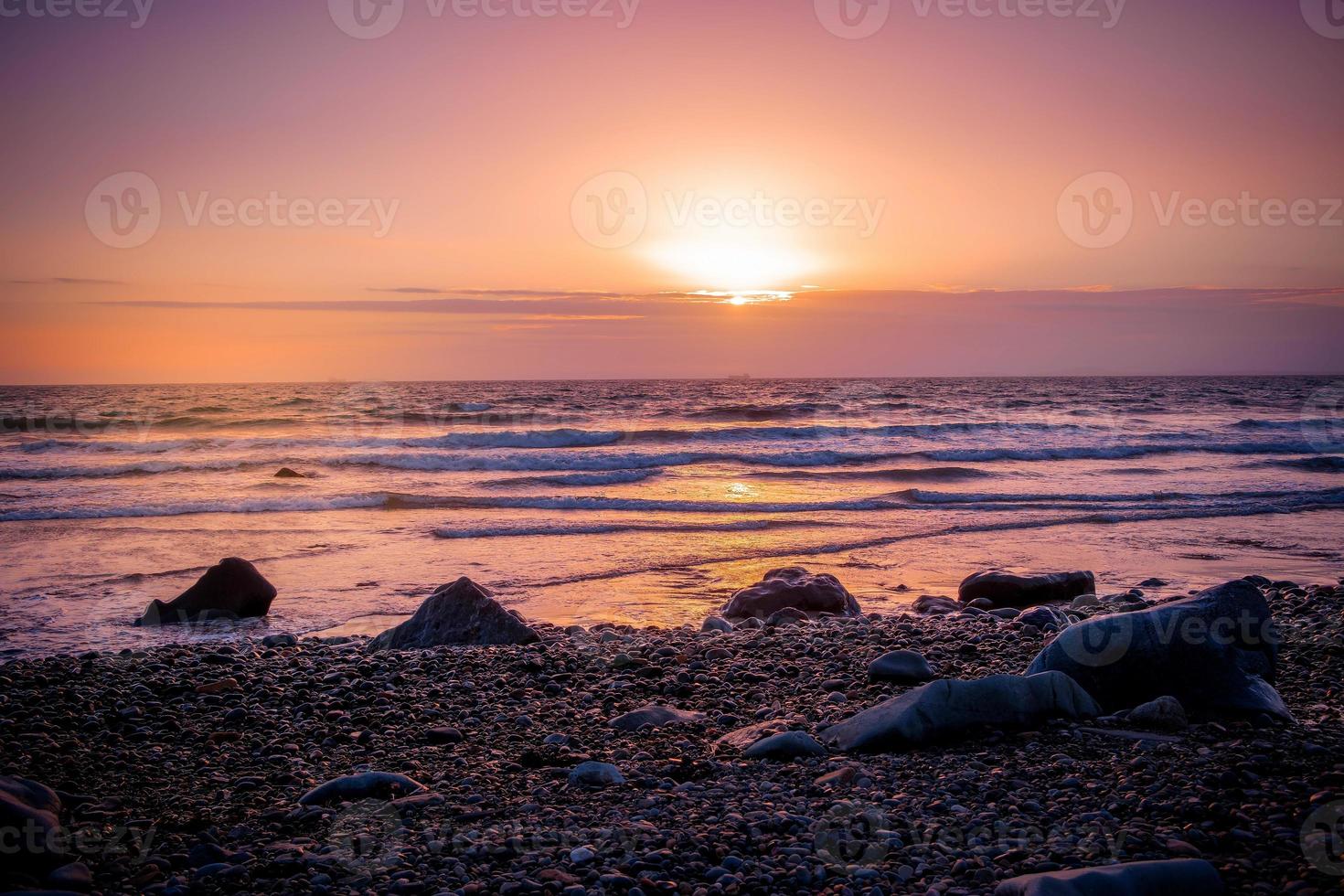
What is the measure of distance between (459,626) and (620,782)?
11.8ft

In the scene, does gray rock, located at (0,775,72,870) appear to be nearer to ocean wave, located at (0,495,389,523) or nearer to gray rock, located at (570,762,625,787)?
gray rock, located at (570,762,625,787)

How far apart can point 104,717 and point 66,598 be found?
532 centimetres

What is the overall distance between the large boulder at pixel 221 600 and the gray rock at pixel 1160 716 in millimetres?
8244

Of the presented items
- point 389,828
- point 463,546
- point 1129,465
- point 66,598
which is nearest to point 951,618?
Answer: point 389,828

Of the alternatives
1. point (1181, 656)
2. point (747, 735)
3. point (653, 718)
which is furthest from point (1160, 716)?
point (653, 718)

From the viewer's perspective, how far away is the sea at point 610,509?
10.1 metres

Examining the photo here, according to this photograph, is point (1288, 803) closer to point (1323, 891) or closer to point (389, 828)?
point (1323, 891)

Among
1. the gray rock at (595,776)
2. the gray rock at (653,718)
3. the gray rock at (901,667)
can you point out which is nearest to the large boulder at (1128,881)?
the gray rock at (595,776)

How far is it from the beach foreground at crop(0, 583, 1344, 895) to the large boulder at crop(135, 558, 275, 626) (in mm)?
2193

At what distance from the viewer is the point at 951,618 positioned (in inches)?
319

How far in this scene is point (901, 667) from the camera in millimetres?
5766

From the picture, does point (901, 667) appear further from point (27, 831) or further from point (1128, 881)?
point (27, 831)

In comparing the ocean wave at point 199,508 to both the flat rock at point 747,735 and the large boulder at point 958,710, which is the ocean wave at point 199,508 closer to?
the flat rock at point 747,735

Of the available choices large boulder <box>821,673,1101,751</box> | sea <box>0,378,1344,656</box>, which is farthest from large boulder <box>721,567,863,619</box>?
large boulder <box>821,673,1101,751</box>
